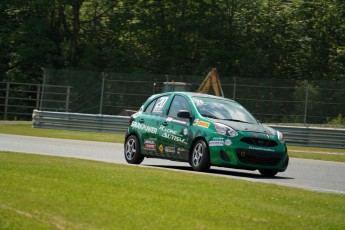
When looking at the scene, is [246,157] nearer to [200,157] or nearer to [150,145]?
[200,157]

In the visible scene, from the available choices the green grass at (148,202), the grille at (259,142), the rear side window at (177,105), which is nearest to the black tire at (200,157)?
the grille at (259,142)

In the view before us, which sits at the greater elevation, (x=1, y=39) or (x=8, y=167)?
(x=1, y=39)

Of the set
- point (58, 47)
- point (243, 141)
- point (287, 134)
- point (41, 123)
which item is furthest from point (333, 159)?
point (58, 47)

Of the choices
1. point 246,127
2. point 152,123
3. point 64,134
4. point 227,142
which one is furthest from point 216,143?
point 64,134

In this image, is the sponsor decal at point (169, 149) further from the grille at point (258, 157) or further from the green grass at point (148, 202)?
the green grass at point (148, 202)

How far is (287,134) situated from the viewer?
2952 cm

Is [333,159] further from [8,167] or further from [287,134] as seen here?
[8,167]

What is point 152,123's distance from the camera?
1686cm

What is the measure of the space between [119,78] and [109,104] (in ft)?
3.75

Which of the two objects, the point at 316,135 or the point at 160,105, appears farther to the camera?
the point at 316,135

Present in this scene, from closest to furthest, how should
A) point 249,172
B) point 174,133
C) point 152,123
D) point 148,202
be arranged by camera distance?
point 148,202 < point 174,133 < point 152,123 < point 249,172

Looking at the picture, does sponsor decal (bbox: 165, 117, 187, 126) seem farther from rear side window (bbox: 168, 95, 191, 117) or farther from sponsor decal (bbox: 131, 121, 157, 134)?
sponsor decal (bbox: 131, 121, 157, 134)

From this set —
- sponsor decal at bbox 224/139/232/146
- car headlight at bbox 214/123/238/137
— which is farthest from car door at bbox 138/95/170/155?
sponsor decal at bbox 224/139/232/146

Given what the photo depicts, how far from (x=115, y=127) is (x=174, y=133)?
16545 mm
